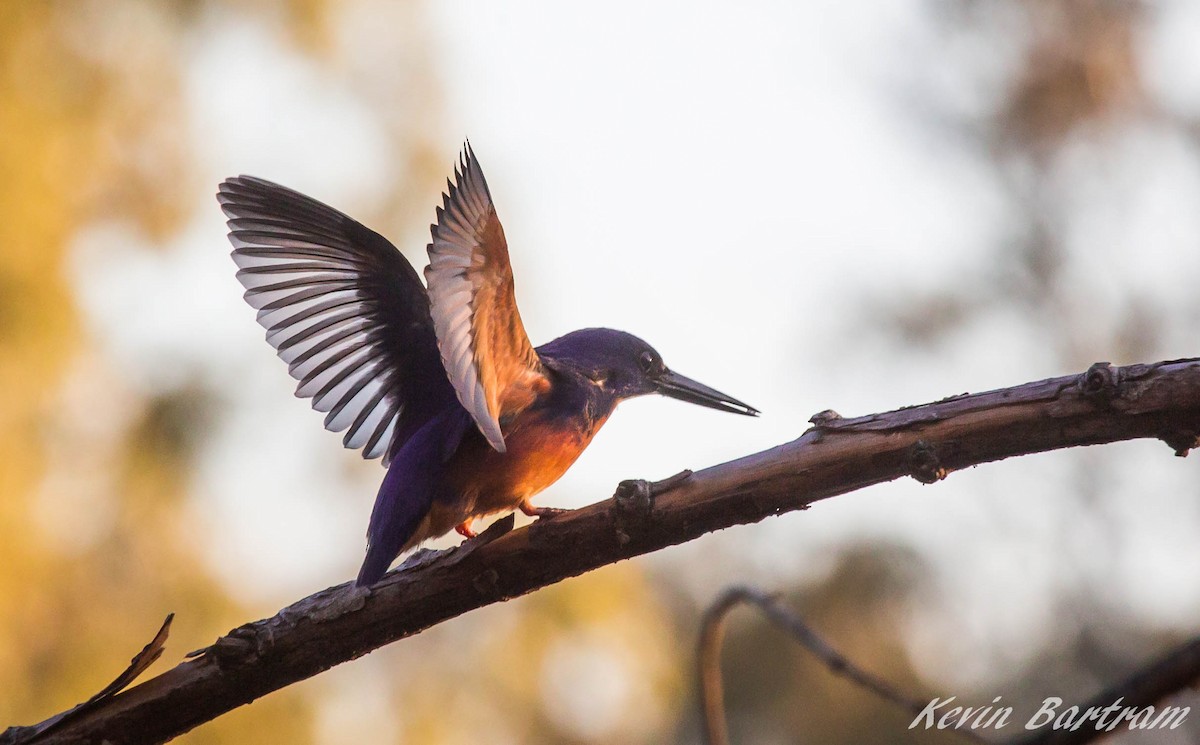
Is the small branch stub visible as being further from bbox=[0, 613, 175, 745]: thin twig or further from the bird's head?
bbox=[0, 613, 175, 745]: thin twig

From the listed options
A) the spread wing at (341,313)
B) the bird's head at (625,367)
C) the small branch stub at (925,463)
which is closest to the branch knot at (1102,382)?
the small branch stub at (925,463)

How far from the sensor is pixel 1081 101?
10383mm

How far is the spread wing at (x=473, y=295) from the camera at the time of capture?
2688 millimetres

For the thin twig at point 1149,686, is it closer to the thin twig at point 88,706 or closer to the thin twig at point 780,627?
the thin twig at point 780,627

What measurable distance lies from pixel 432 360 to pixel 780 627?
177 cm

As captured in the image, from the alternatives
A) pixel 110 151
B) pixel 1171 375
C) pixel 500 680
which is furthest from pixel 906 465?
pixel 110 151

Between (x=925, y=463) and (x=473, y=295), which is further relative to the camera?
(x=473, y=295)

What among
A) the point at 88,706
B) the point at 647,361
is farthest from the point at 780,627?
the point at 647,361

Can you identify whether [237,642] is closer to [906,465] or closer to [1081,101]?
[906,465]

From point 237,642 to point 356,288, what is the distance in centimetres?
146

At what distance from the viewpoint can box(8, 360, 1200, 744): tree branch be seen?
2217 mm

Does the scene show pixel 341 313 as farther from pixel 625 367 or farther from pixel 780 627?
pixel 780 627

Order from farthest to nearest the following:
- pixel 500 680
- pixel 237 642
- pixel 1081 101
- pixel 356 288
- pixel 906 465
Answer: pixel 1081 101 → pixel 500 680 → pixel 356 288 → pixel 237 642 → pixel 906 465

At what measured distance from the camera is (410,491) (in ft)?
10.2
